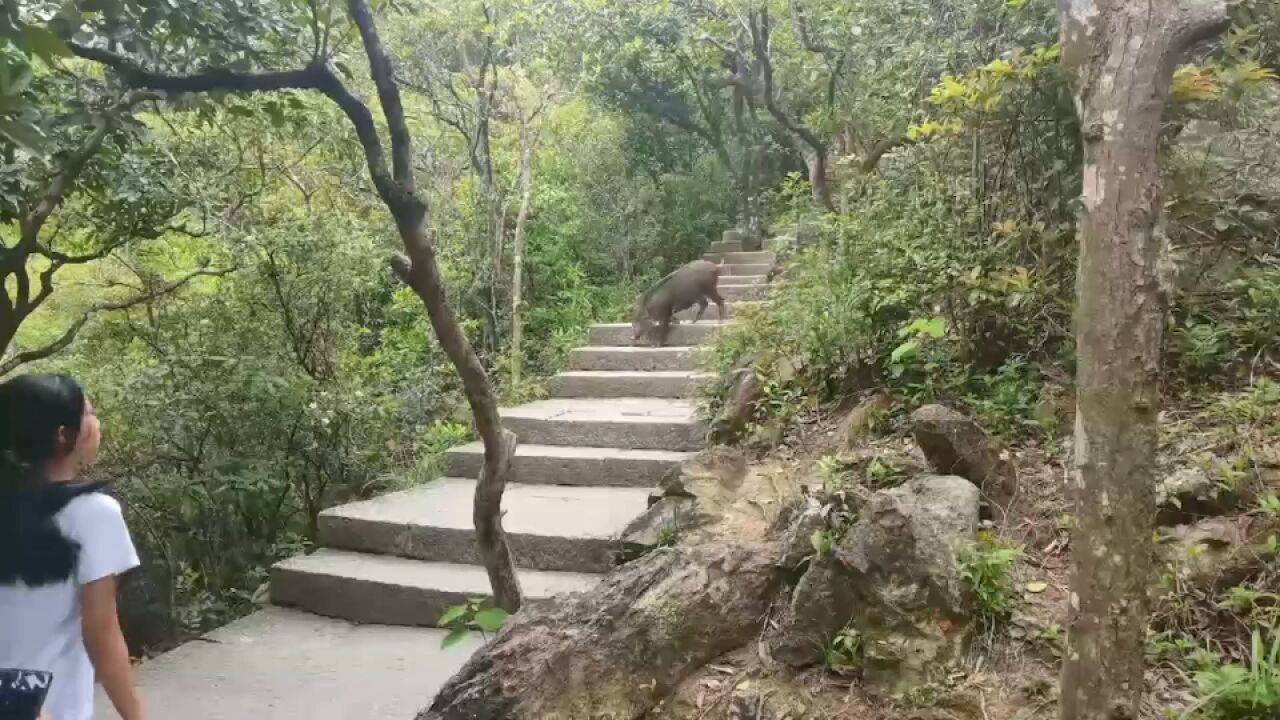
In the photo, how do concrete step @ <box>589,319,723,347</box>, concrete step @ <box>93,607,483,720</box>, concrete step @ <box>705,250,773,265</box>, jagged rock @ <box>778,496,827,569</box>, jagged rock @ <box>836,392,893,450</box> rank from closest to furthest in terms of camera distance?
jagged rock @ <box>778,496,827,569</box> < concrete step @ <box>93,607,483,720</box> < jagged rock @ <box>836,392,893,450</box> < concrete step @ <box>589,319,723,347</box> < concrete step @ <box>705,250,773,265</box>

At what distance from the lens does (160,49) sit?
2.78 metres

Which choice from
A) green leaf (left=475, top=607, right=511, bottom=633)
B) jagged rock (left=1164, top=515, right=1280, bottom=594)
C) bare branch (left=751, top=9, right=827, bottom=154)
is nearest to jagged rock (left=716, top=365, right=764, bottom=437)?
jagged rock (left=1164, top=515, right=1280, bottom=594)

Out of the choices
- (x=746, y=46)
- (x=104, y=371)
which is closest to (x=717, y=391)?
(x=104, y=371)

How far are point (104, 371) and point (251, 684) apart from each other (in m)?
3.45

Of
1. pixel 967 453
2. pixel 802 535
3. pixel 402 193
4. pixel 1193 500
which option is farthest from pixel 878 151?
pixel 402 193

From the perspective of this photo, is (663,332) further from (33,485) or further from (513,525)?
(33,485)

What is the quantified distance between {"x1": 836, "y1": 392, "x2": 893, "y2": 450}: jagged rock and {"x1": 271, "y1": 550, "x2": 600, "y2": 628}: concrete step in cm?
134

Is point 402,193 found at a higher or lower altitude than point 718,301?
higher

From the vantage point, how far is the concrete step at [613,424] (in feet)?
17.2

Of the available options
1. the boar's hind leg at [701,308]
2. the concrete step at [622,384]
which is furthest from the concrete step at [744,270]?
the concrete step at [622,384]

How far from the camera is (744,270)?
30.0ft

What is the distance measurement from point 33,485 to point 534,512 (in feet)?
10.1

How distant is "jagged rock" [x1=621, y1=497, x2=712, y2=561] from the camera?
3393 millimetres

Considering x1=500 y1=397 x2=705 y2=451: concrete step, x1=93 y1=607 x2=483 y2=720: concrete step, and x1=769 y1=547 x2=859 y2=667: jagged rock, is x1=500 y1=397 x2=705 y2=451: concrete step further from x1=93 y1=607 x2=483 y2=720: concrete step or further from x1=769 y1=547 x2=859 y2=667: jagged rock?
x1=769 y1=547 x2=859 y2=667: jagged rock
